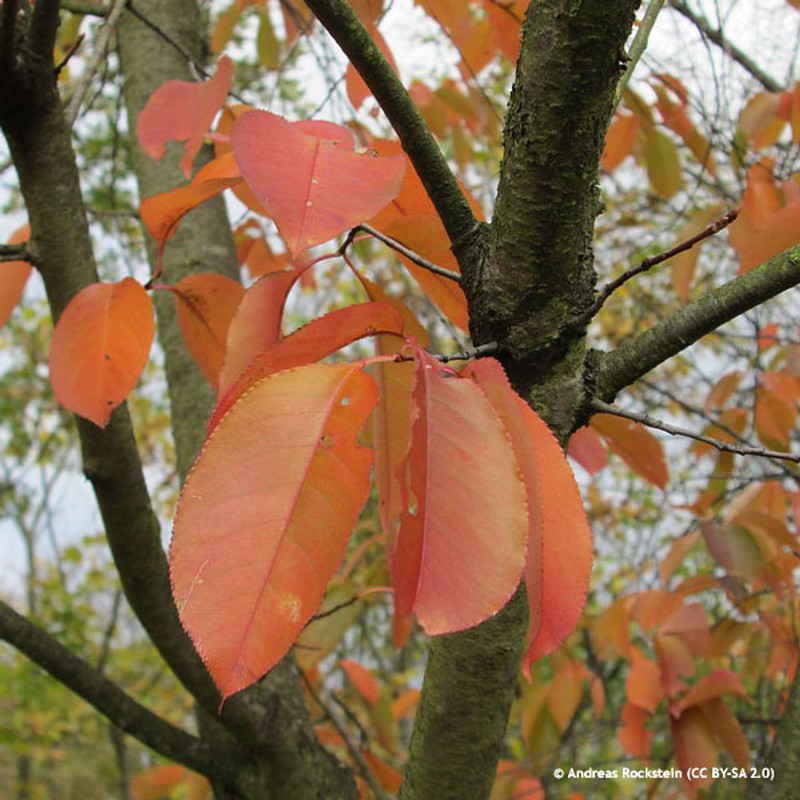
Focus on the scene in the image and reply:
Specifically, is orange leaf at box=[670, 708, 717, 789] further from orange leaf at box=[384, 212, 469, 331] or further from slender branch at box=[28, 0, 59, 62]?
slender branch at box=[28, 0, 59, 62]

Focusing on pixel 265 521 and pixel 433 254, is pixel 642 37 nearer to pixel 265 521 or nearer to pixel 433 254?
pixel 433 254

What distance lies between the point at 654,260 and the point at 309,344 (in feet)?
0.67

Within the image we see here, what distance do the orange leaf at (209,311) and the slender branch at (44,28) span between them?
220 mm

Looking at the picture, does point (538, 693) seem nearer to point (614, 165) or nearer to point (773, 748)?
point (773, 748)

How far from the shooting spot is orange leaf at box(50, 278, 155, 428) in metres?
0.60

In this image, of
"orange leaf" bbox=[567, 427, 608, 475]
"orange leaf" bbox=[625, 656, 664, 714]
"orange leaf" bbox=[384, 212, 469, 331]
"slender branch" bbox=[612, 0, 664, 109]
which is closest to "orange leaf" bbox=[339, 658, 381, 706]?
"orange leaf" bbox=[625, 656, 664, 714]

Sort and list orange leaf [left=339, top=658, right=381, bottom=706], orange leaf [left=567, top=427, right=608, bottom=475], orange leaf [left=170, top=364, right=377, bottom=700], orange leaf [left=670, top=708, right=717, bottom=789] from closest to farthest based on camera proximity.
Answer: orange leaf [left=170, top=364, right=377, bottom=700] < orange leaf [left=567, top=427, right=608, bottom=475] < orange leaf [left=670, top=708, right=717, bottom=789] < orange leaf [left=339, top=658, right=381, bottom=706]

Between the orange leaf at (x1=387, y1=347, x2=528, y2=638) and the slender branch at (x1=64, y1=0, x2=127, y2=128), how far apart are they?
1.80ft

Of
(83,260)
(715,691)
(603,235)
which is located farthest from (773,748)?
(603,235)

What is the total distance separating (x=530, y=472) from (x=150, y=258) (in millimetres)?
1010

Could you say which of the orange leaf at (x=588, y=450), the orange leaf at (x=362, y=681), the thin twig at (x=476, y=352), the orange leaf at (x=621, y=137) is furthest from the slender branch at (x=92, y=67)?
the orange leaf at (x=362, y=681)

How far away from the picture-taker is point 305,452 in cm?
37

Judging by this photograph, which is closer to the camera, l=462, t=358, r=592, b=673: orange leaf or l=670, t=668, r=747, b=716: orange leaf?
l=462, t=358, r=592, b=673: orange leaf

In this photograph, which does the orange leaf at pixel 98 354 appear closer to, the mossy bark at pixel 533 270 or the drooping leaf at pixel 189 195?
the drooping leaf at pixel 189 195
